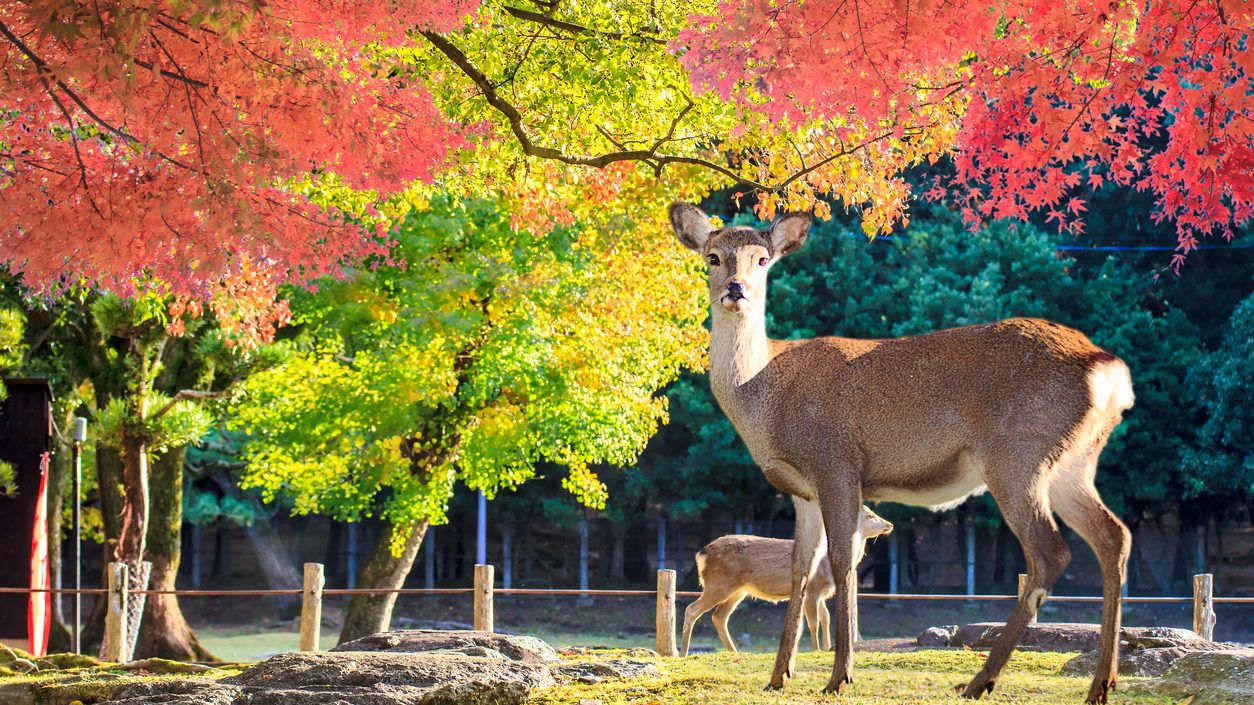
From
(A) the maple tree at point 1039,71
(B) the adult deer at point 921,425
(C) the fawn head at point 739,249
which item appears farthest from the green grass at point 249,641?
(A) the maple tree at point 1039,71

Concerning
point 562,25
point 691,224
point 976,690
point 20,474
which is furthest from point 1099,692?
point 20,474

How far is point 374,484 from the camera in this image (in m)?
20.4

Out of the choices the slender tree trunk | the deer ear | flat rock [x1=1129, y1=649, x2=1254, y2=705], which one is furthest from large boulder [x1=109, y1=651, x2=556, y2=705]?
the slender tree trunk

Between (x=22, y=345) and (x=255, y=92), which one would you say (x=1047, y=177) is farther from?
(x=22, y=345)

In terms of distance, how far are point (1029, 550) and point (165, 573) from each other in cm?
1658

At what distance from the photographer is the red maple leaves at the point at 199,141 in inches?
299

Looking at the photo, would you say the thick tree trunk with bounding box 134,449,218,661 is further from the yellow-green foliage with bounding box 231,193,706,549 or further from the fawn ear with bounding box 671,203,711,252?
the fawn ear with bounding box 671,203,711,252

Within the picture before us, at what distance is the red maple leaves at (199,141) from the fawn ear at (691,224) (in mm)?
1672

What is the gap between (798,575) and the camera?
8625 millimetres

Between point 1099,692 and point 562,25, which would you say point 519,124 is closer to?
point 562,25

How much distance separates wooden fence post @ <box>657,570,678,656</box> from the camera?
46.9ft

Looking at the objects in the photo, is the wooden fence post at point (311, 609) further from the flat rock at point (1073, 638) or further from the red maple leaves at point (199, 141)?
the flat rock at point (1073, 638)

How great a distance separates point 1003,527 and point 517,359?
65.2ft

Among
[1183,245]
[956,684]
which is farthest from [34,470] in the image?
[1183,245]
